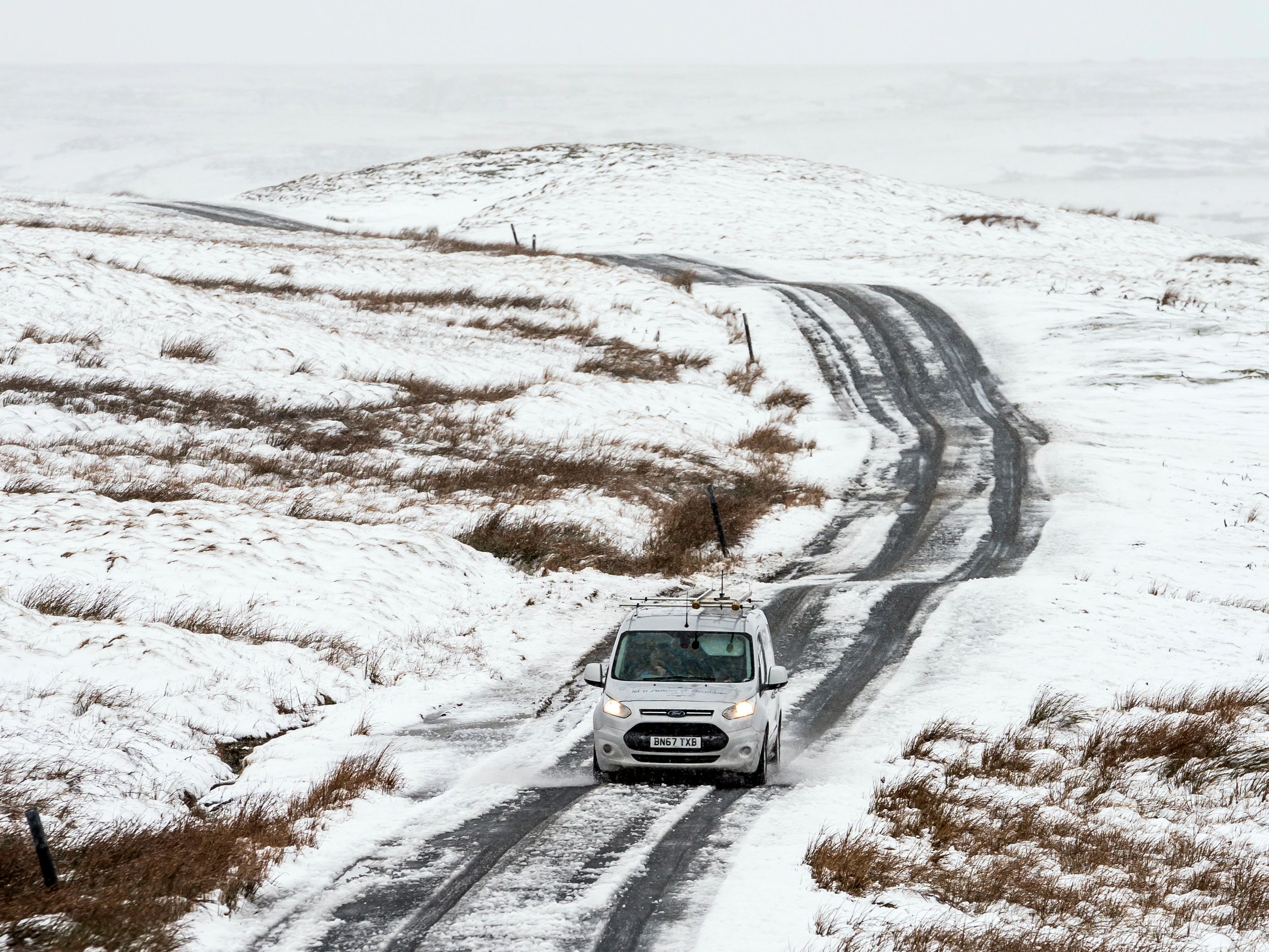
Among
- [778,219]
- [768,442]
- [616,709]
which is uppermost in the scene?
[778,219]

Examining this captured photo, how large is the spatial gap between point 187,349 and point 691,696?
2284 cm

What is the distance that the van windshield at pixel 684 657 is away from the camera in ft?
40.3

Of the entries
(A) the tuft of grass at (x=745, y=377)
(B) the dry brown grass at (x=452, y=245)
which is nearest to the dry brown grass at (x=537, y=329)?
(A) the tuft of grass at (x=745, y=377)

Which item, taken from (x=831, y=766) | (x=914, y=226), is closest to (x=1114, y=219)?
(x=914, y=226)

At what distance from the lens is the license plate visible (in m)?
11.6

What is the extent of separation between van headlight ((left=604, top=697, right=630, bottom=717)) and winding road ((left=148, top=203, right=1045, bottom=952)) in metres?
0.79

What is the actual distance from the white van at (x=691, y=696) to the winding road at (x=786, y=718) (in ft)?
1.23

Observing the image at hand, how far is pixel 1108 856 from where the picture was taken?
10.2 m

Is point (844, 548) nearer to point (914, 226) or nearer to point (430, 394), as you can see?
point (430, 394)

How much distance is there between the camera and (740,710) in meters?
11.7

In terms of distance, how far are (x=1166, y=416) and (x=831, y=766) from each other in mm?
23733

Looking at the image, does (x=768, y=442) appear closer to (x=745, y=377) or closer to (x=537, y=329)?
(x=745, y=377)

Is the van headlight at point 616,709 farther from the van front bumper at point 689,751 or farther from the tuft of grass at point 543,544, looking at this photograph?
the tuft of grass at point 543,544

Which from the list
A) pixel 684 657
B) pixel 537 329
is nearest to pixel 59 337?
pixel 537 329
